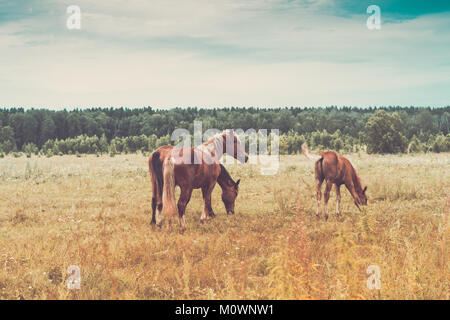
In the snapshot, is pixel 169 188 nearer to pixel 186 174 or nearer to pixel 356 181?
pixel 186 174

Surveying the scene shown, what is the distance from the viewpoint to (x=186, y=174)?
29.9 ft

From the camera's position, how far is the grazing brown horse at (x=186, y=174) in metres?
8.96

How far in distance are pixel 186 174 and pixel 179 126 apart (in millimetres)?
74034

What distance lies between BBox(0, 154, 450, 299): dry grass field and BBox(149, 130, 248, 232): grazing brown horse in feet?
1.81

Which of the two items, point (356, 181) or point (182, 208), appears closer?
point (182, 208)

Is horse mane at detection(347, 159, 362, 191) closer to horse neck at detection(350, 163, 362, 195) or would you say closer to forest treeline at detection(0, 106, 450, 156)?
horse neck at detection(350, 163, 362, 195)

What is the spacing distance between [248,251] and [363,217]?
245 centimetres

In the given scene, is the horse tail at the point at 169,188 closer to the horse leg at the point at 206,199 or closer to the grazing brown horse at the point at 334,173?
the horse leg at the point at 206,199

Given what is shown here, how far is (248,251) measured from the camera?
7.15 metres

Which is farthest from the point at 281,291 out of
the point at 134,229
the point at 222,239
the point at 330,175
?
the point at 330,175

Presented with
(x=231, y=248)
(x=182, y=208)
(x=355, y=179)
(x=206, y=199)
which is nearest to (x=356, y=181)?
(x=355, y=179)

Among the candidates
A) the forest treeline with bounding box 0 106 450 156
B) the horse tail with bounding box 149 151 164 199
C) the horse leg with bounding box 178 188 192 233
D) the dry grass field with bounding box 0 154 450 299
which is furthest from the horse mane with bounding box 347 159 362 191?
the forest treeline with bounding box 0 106 450 156
